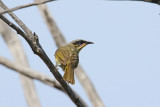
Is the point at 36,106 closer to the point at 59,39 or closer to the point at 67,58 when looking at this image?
the point at 59,39

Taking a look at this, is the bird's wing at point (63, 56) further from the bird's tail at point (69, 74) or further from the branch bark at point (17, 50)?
the branch bark at point (17, 50)

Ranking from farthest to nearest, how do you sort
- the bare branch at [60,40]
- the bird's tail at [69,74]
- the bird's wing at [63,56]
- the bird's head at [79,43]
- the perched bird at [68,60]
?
the bare branch at [60,40], the bird's head at [79,43], the bird's wing at [63,56], the perched bird at [68,60], the bird's tail at [69,74]

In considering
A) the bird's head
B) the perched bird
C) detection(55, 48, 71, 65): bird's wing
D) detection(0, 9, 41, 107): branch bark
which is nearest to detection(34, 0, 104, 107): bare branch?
detection(0, 9, 41, 107): branch bark

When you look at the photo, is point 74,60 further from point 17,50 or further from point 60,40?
point 17,50

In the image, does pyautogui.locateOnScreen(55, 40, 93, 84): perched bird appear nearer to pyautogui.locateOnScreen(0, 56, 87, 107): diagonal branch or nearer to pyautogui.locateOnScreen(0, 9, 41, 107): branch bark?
pyautogui.locateOnScreen(0, 56, 87, 107): diagonal branch

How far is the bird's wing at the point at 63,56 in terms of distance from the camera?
5109 mm

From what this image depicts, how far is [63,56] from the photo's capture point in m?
5.23

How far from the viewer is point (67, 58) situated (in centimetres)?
520

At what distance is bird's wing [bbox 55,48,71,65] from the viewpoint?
5.11 meters

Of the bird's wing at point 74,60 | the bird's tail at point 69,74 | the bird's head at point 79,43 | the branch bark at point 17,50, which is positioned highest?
the branch bark at point 17,50

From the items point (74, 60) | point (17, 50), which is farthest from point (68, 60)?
point (17, 50)

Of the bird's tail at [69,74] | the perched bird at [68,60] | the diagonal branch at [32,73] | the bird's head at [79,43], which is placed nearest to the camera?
the bird's tail at [69,74]

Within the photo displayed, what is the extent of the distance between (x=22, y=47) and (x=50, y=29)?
0.69 metres

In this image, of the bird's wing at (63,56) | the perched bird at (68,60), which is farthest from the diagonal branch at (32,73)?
the bird's wing at (63,56)
